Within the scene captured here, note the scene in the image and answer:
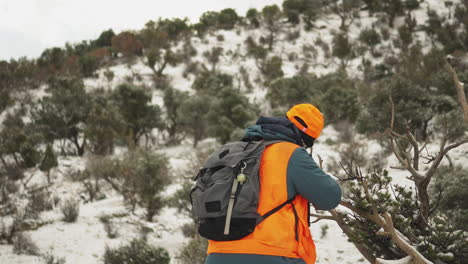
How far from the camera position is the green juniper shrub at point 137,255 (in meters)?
5.67

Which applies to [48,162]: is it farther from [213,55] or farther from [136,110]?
[213,55]

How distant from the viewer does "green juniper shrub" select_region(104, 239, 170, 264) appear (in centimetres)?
567

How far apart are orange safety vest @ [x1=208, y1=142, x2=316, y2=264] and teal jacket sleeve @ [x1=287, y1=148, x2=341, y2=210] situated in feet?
0.11

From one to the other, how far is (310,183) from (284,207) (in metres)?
0.17

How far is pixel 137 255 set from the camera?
577 cm

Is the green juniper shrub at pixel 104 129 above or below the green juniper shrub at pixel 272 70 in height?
below

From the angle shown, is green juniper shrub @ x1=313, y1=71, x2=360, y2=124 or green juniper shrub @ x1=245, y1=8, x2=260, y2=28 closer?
green juniper shrub @ x1=313, y1=71, x2=360, y2=124

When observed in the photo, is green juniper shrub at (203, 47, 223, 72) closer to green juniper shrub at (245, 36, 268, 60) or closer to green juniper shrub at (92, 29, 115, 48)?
green juniper shrub at (245, 36, 268, 60)

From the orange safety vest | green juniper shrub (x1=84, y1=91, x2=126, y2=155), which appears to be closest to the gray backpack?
the orange safety vest

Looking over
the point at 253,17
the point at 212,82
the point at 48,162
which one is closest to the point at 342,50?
the point at 212,82

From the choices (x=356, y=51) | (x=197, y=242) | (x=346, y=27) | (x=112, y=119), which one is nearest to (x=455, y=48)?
(x=356, y=51)

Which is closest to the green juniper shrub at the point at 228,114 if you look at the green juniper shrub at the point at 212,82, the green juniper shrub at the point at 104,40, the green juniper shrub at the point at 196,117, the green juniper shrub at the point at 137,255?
the green juniper shrub at the point at 196,117

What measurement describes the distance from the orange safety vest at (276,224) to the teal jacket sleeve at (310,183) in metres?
0.03

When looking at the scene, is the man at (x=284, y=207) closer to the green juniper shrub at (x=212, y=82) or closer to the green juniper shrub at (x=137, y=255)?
the green juniper shrub at (x=137, y=255)
